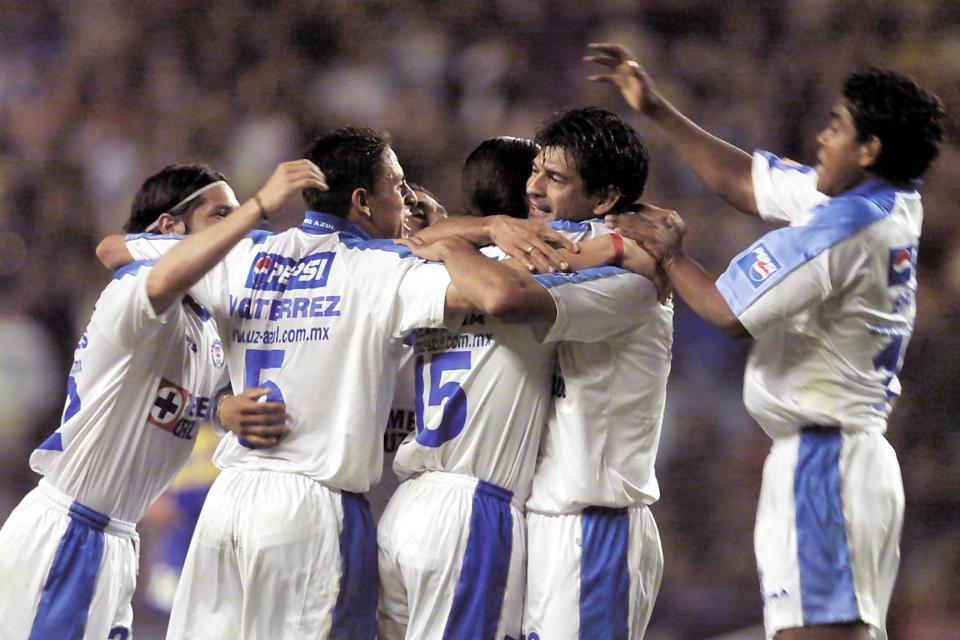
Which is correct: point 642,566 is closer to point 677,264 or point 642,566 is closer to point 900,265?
point 677,264

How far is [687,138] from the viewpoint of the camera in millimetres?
3846

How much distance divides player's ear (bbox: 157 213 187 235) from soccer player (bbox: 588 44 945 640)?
5.93ft

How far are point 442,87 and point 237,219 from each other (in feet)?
13.8

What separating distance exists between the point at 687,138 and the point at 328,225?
1.27 metres

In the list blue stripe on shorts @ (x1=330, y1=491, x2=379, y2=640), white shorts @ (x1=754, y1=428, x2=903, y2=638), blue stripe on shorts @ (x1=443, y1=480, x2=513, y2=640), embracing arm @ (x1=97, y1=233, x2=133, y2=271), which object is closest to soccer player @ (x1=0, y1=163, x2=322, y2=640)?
embracing arm @ (x1=97, y1=233, x2=133, y2=271)

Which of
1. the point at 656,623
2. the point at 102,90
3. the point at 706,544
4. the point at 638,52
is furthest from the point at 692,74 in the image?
the point at 102,90

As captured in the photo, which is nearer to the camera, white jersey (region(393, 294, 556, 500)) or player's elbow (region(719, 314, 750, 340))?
player's elbow (region(719, 314, 750, 340))

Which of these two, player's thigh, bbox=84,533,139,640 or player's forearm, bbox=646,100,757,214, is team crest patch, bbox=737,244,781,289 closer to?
player's forearm, bbox=646,100,757,214

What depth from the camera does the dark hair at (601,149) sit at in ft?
11.6

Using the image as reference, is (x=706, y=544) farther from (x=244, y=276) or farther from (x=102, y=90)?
(x=102, y=90)

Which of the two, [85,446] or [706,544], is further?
[706,544]

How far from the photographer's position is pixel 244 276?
359 centimetres

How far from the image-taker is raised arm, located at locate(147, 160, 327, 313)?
10.6ft

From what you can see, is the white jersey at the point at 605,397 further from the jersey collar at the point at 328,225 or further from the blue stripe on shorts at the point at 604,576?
the jersey collar at the point at 328,225
